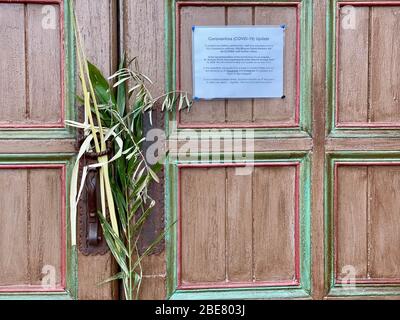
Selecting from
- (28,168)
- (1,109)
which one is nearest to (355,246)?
(28,168)

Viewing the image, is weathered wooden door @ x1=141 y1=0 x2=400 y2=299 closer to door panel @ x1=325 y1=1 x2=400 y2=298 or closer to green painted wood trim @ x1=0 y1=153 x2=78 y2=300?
door panel @ x1=325 y1=1 x2=400 y2=298

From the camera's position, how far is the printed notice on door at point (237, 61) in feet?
6.25

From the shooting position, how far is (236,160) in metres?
1.94

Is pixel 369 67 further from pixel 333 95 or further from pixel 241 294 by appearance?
pixel 241 294

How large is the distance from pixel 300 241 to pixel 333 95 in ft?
1.82

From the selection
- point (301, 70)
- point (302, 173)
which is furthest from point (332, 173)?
point (301, 70)

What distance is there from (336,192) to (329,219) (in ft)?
0.34

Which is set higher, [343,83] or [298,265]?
[343,83]

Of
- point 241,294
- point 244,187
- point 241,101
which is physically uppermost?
point 241,101

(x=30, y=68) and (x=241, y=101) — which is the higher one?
(x=30, y=68)

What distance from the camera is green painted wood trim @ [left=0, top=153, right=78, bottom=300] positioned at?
188 centimetres

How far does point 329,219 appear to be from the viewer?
1963mm

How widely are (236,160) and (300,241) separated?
1.27 feet

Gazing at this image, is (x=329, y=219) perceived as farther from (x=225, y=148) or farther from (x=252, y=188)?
(x=225, y=148)
